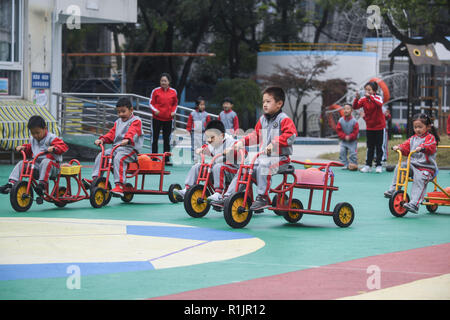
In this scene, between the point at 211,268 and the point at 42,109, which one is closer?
the point at 211,268

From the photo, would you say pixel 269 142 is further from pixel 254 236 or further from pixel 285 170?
pixel 254 236

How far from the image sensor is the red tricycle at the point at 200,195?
9.80 metres

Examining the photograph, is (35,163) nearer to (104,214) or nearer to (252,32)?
(104,214)

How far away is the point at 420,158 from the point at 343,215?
1.94m

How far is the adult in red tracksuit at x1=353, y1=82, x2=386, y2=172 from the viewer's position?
16797mm

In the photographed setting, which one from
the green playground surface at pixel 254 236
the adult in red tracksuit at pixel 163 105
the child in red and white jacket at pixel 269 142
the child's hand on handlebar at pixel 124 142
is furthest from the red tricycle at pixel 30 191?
the adult in red tracksuit at pixel 163 105

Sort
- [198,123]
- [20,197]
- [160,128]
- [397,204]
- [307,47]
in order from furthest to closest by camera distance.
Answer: [307,47] < [198,123] < [160,128] < [397,204] < [20,197]

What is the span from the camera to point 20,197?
33.4 feet

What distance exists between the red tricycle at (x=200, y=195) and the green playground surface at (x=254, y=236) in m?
0.12

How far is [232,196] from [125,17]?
12.9 m

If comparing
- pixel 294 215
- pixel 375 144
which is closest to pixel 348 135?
pixel 375 144

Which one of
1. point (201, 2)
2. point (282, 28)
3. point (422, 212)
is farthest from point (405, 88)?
point (422, 212)

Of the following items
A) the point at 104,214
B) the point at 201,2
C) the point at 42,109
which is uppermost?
the point at 201,2
